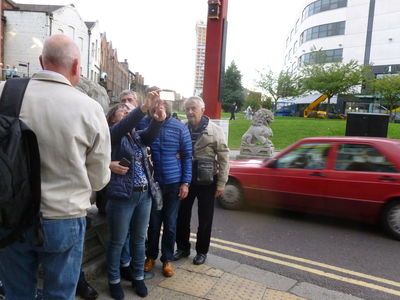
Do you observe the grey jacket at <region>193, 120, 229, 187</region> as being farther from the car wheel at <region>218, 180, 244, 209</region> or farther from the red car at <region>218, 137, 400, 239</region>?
the car wheel at <region>218, 180, 244, 209</region>

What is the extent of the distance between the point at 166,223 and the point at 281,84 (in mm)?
41187

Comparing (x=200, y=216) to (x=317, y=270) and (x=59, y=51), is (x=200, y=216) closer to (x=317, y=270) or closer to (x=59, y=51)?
(x=317, y=270)

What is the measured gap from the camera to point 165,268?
11.7ft

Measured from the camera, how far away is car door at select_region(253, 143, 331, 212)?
5641mm

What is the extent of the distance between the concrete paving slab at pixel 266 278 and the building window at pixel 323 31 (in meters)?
54.0

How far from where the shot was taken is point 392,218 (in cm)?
511

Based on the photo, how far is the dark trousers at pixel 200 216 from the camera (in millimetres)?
3908

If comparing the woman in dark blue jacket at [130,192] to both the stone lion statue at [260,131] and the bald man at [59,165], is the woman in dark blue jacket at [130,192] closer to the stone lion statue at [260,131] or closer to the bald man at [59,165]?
the bald man at [59,165]

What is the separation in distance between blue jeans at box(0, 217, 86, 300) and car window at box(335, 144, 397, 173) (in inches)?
181

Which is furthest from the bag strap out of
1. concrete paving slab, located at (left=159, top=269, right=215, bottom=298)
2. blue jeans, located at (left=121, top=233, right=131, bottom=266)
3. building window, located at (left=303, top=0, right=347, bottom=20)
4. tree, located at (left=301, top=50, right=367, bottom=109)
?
building window, located at (left=303, top=0, right=347, bottom=20)

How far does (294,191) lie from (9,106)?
4.87m

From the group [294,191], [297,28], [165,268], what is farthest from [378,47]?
[165,268]

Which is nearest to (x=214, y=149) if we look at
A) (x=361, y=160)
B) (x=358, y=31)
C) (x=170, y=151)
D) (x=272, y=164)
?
(x=170, y=151)

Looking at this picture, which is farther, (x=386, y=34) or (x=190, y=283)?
(x=386, y=34)
